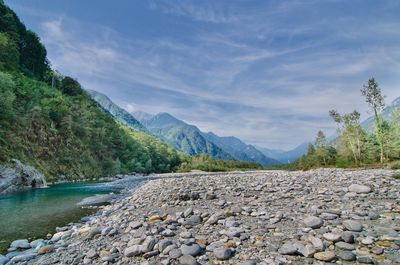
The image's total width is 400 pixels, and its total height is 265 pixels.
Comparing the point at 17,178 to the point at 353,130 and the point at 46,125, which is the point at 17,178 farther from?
the point at 353,130

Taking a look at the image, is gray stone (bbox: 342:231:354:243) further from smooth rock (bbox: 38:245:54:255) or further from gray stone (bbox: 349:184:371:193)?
smooth rock (bbox: 38:245:54:255)

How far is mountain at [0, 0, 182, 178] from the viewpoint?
3728 centimetres

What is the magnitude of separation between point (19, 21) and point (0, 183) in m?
78.2

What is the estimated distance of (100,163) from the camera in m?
68.4

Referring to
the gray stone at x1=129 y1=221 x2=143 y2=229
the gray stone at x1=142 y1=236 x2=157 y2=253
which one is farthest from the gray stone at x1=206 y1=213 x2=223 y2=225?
the gray stone at x1=129 y1=221 x2=143 y2=229

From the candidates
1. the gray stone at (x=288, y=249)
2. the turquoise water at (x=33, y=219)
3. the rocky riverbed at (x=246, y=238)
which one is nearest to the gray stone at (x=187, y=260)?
the rocky riverbed at (x=246, y=238)

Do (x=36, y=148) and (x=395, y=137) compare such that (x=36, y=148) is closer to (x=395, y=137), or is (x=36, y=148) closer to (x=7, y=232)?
(x=7, y=232)

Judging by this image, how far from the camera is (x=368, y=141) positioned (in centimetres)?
5941

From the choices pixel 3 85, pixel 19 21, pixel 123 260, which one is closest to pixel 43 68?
pixel 19 21

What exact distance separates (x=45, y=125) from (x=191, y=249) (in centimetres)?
5200

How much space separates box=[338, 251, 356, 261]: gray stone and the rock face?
1118 inches

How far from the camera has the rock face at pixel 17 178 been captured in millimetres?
25423

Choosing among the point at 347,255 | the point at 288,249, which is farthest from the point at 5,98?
the point at 347,255

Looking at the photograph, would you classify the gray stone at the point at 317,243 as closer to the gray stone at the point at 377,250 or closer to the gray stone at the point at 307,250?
the gray stone at the point at 307,250
